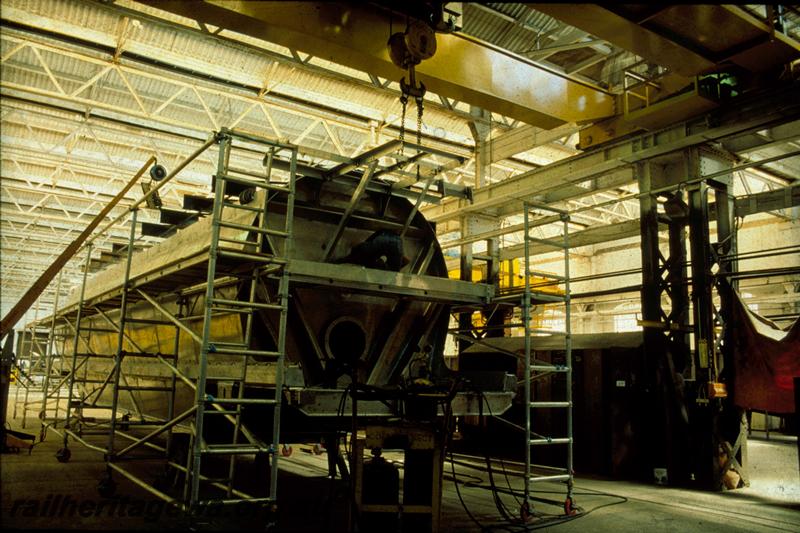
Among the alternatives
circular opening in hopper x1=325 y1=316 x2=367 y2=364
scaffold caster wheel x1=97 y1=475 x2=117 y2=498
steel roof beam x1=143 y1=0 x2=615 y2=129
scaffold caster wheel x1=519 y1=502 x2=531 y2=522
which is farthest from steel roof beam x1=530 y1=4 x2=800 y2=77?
scaffold caster wheel x1=97 y1=475 x2=117 y2=498

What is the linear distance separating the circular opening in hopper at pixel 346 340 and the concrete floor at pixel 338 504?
144cm

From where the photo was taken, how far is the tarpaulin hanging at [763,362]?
28.0 ft

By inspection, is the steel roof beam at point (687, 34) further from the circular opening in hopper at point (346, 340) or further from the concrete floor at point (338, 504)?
the concrete floor at point (338, 504)

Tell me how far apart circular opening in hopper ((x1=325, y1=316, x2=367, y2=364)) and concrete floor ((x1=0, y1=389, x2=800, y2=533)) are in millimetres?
1435

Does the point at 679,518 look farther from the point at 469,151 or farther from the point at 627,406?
the point at 469,151

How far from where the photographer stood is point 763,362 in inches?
345

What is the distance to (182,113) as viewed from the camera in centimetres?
1502

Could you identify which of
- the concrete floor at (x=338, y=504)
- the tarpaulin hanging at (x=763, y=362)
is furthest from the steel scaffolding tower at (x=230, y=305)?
the tarpaulin hanging at (x=763, y=362)

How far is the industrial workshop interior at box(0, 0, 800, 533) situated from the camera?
6090mm

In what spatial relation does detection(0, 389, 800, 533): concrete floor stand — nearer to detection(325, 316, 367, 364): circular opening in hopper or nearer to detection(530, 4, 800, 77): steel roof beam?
detection(325, 316, 367, 364): circular opening in hopper

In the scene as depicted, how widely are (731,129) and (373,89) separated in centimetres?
677

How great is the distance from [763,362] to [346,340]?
5837 mm

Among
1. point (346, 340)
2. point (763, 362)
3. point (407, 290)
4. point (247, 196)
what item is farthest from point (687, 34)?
point (247, 196)

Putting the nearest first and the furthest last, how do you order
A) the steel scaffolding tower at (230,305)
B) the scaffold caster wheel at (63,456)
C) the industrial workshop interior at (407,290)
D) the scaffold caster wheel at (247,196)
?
the steel scaffolding tower at (230,305) < the industrial workshop interior at (407,290) < the scaffold caster wheel at (247,196) < the scaffold caster wheel at (63,456)
